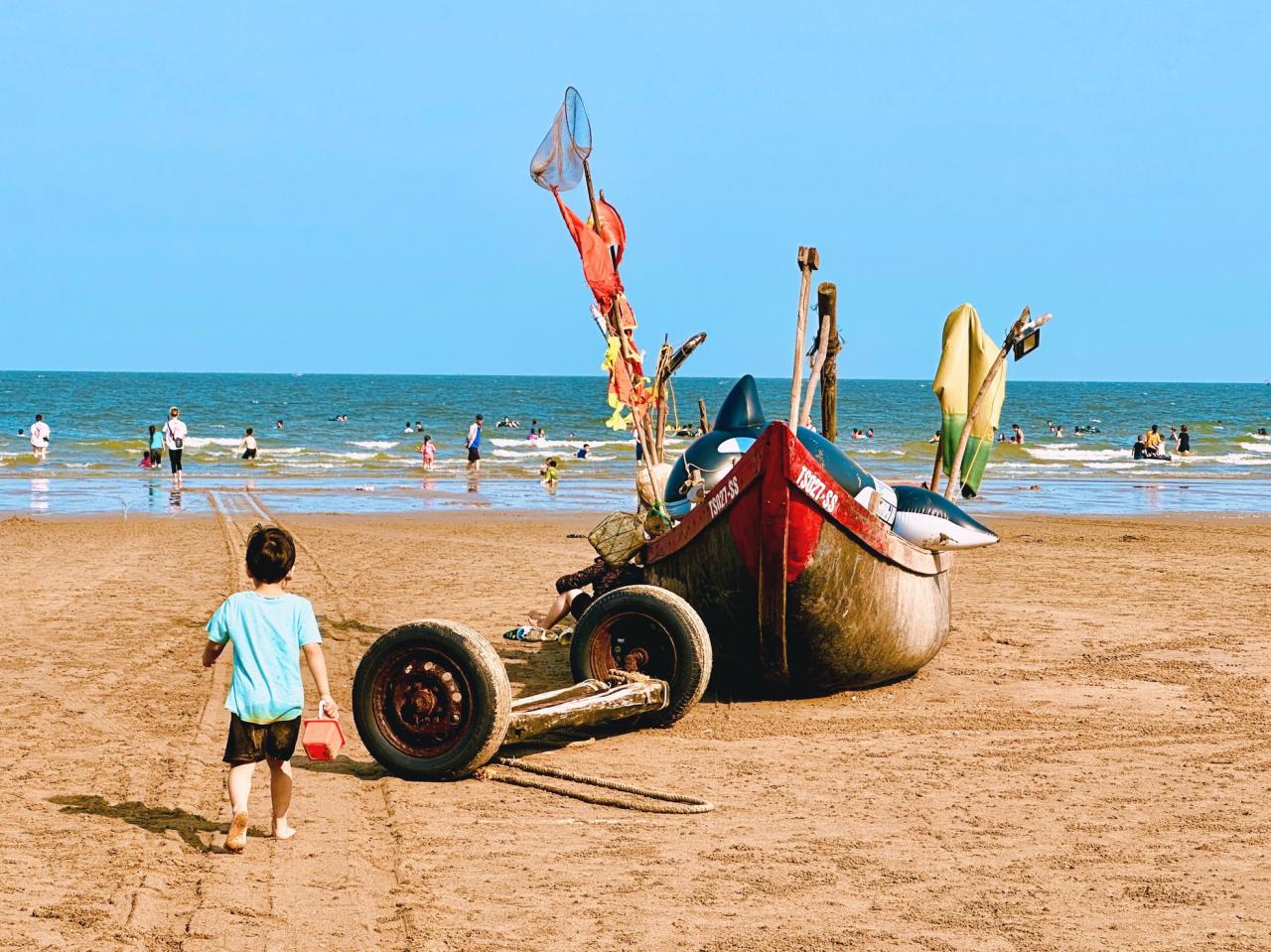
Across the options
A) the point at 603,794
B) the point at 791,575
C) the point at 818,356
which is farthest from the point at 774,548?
the point at 818,356

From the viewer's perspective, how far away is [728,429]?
363 inches

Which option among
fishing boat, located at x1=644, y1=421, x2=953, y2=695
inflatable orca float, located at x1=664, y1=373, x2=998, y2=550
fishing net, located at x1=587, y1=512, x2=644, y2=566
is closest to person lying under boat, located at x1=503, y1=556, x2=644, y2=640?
fishing net, located at x1=587, y1=512, x2=644, y2=566

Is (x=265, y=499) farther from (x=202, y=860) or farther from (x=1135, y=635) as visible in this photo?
(x=202, y=860)

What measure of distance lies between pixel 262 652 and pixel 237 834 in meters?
0.67

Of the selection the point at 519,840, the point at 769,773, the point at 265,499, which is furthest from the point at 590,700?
the point at 265,499

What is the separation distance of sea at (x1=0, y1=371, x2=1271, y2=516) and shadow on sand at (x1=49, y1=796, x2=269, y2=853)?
6805 mm

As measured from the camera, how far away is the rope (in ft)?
19.4

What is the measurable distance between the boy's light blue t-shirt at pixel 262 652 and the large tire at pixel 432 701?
3.28 feet

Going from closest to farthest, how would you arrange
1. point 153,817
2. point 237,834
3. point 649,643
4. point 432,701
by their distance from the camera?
1. point 237,834
2. point 153,817
3. point 432,701
4. point 649,643

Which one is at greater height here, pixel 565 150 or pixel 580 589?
pixel 565 150

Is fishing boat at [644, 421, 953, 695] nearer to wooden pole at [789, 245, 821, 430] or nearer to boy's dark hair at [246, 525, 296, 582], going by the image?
wooden pole at [789, 245, 821, 430]

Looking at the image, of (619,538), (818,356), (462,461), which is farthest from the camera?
(462,461)

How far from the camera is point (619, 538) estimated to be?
878 centimetres

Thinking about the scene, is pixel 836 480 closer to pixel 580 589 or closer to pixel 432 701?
pixel 580 589
